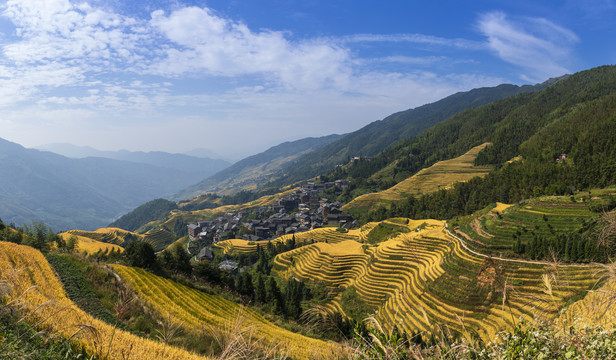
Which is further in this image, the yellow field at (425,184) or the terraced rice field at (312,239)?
the yellow field at (425,184)

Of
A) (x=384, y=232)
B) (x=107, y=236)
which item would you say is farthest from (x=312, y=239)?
(x=107, y=236)

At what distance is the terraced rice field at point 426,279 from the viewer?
20.9m

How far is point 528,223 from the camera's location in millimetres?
29125

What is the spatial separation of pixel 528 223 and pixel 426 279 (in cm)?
1279

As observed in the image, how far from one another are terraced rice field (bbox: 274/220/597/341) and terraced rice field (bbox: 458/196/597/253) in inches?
101

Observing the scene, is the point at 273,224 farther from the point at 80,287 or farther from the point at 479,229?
the point at 80,287

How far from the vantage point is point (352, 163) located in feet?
485

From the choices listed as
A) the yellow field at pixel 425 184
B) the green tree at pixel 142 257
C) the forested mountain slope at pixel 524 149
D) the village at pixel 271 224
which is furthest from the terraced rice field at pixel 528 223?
the yellow field at pixel 425 184

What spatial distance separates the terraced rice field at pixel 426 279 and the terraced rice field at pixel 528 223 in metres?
2.57

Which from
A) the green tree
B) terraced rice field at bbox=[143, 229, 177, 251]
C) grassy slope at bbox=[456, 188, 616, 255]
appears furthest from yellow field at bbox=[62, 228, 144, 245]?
grassy slope at bbox=[456, 188, 616, 255]

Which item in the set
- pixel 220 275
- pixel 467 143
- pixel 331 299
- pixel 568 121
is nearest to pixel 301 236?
pixel 331 299

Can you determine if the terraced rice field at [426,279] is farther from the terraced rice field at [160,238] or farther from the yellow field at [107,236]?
the yellow field at [107,236]

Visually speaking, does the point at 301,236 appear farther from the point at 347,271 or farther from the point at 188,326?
the point at 188,326

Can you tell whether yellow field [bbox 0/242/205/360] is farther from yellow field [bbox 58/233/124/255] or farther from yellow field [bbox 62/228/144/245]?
yellow field [bbox 62/228/144/245]
